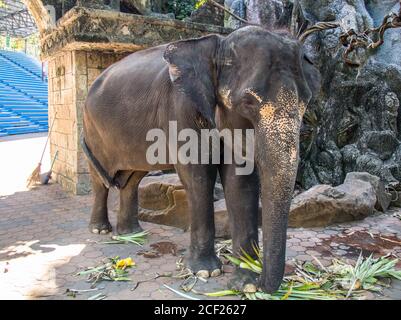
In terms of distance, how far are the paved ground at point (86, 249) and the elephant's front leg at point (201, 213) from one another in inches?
6.6

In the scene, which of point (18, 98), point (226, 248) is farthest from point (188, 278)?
point (18, 98)

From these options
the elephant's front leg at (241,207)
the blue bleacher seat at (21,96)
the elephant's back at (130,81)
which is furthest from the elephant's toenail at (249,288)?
the blue bleacher seat at (21,96)

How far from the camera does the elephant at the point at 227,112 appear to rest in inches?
96.0

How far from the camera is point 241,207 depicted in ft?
10.3

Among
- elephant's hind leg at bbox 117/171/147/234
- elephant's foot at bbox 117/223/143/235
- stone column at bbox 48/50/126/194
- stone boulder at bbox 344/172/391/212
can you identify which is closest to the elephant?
elephant's hind leg at bbox 117/171/147/234

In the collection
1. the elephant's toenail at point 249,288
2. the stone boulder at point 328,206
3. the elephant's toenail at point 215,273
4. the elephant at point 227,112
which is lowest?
the elephant's toenail at point 215,273

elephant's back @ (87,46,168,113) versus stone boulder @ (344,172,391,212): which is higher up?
elephant's back @ (87,46,168,113)

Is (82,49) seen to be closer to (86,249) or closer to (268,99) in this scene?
(86,249)

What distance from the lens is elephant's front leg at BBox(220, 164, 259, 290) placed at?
3.12 meters

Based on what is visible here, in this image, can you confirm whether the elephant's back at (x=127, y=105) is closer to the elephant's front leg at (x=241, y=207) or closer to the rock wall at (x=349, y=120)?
the elephant's front leg at (x=241, y=207)

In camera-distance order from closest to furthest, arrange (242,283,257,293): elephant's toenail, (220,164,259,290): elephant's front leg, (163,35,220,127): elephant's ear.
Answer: (163,35,220,127): elephant's ear < (242,283,257,293): elephant's toenail < (220,164,259,290): elephant's front leg

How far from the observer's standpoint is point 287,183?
2402mm

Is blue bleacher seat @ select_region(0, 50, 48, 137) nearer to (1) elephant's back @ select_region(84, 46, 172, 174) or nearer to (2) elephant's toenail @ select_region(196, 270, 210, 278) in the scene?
(1) elephant's back @ select_region(84, 46, 172, 174)
